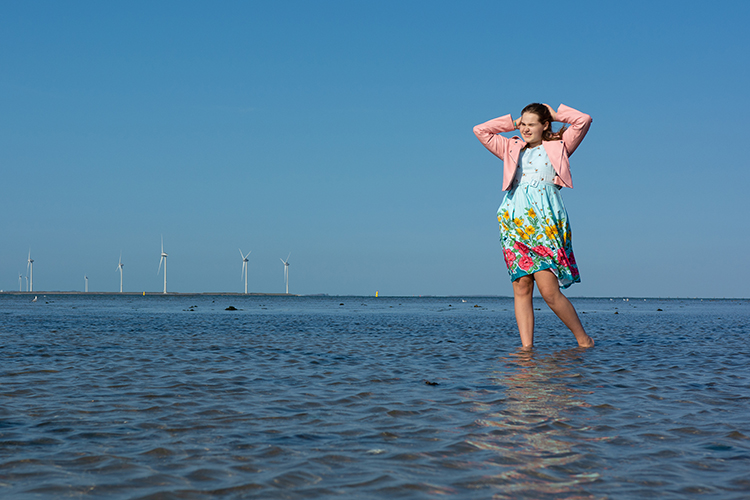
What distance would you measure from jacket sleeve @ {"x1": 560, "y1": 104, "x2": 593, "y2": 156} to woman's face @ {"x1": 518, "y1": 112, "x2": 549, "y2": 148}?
0.23 meters

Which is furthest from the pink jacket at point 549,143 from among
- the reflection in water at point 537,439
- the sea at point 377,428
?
the reflection in water at point 537,439

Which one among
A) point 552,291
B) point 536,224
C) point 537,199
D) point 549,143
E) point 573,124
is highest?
point 573,124

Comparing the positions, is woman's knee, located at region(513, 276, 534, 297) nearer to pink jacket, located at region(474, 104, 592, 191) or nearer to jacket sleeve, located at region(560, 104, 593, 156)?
pink jacket, located at region(474, 104, 592, 191)

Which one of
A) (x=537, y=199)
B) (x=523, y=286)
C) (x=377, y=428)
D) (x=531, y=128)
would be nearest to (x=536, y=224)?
(x=537, y=199)

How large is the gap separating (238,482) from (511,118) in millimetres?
5663

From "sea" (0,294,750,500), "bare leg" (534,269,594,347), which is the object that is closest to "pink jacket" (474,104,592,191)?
"bare leg" (534,269,594,347)

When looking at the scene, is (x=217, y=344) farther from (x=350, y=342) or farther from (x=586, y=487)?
(x=586, y=487)

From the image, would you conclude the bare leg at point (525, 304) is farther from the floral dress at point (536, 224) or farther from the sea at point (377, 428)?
the sea at point (377, 428)

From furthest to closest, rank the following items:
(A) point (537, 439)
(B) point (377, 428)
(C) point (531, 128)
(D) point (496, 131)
→ (D) point (496, 131) → (C) point (531, 128) → (B) point (377, 428) → (A) point (537, 439)

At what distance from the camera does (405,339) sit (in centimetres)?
981

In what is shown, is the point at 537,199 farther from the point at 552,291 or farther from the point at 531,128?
the point at 552,291

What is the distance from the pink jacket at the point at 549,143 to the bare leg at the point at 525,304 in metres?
1.11

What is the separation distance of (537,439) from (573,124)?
15.1 feet

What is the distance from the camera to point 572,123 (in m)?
6.79
